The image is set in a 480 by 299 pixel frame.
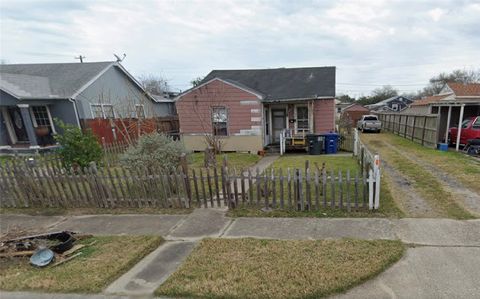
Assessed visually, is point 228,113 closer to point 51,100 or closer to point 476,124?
point 51,100

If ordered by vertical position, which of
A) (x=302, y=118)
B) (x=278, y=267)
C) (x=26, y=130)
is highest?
(x=26, y=130)

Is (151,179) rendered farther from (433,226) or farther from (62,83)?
(62,83)

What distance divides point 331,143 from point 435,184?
643 cm

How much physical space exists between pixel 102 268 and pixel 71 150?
526 centimetres

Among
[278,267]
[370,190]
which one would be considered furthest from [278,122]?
[278,267]

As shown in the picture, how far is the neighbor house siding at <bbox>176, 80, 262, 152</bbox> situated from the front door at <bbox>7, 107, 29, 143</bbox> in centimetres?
1032

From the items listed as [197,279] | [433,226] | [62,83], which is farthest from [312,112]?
[62,83]

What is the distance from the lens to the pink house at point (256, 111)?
13.5m

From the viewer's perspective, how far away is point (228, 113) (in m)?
13.8

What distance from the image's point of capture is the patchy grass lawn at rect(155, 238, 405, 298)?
308 cm

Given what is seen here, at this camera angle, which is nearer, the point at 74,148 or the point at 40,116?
the point at 74,148

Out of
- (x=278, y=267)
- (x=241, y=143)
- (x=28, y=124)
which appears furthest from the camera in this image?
(x=28, y=124)

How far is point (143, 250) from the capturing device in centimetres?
415

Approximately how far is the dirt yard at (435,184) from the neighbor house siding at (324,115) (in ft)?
11.9
